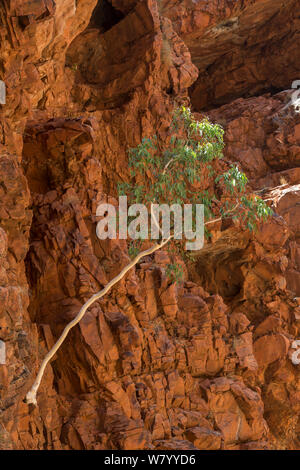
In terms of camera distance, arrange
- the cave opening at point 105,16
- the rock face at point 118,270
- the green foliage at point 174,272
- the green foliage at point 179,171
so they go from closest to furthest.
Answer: the rock face at point 118,270, the green foliage at point 179,171, the green foliage at point 174,272, the cave opening at point 105,16

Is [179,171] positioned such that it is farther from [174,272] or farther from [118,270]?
[118,270]

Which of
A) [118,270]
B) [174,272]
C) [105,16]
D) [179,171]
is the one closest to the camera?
[118,270]

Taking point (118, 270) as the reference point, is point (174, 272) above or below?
below

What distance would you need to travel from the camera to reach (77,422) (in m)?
12.3

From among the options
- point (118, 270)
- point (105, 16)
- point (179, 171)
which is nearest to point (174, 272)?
point (118, 270)

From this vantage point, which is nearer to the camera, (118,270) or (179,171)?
(118,270)

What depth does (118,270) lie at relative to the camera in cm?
1430

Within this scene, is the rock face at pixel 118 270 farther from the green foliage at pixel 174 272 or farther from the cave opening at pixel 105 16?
the green foliage at pixel 174 272

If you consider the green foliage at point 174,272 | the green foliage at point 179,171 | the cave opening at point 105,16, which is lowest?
the green foliage at point 174,272

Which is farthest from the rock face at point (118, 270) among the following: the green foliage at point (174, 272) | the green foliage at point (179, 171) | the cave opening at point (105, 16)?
the green foliage at point (179, 171)

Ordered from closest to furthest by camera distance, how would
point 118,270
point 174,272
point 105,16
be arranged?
point 118,270 → point 174,272 → point 105,16

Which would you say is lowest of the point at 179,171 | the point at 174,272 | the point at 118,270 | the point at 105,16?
the point at 174,272

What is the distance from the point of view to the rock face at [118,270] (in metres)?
10.5
